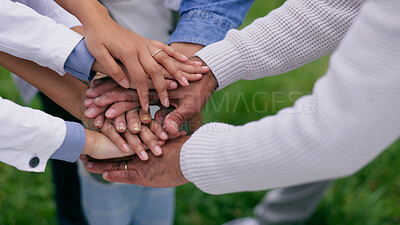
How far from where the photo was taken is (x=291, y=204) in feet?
5.98

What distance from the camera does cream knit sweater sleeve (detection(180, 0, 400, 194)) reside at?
735 mm

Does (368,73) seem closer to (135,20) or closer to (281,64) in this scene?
(281,64)

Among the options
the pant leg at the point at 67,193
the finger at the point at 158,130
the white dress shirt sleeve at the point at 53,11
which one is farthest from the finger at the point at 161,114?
the pant leg at the point at 67,193

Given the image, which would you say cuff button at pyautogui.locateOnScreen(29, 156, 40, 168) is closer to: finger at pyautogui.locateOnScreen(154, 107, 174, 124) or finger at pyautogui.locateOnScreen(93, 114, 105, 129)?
finger at pyautogui.locateOnScreen(93, 114, 105, 129)

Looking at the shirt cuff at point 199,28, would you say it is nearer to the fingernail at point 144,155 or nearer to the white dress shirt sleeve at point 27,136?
the fingernail at point 144,155

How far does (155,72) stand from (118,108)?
0.16 m

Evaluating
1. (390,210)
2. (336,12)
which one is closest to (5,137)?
(336,12)

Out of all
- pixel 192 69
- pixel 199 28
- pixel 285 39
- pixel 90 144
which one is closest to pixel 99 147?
pixel 90 144

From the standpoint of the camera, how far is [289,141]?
85cm

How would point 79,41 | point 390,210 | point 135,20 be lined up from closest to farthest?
1. point 79,41
2. point 135,20
3. point 390,210

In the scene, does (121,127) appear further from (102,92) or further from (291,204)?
(291,204)

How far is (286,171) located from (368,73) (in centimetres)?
26

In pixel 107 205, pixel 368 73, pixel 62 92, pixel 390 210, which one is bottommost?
pixel 390 210

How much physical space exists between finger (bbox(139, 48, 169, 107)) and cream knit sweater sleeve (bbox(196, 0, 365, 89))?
0.16m
